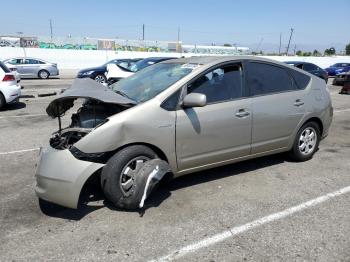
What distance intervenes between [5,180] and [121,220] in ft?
6.80

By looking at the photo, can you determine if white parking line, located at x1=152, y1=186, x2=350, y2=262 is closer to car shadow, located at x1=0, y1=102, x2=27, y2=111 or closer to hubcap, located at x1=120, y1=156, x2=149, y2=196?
hubcap, located at x1=120, y1=156, x2=149, y2=196

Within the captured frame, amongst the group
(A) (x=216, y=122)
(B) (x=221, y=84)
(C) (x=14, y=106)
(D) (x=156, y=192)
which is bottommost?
A: (C) (x=14, y=106)

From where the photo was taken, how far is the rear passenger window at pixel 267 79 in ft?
16.9

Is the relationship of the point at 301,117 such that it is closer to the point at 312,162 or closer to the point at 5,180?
the point at 312,162

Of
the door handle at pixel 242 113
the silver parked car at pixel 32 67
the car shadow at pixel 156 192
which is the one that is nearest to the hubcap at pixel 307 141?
the car shadow at pixel 156 192

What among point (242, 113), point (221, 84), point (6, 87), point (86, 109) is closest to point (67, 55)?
point (6, 87)

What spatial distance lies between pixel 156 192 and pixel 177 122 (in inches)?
37.7

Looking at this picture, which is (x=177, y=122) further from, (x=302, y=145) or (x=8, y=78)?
(x=8, y=78)

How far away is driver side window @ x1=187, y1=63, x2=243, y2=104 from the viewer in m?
4.68

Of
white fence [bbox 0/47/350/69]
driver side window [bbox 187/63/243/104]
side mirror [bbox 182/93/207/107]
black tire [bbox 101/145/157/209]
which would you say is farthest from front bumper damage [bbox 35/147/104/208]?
white fence [bbox 0/47/350/69]

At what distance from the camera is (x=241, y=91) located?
4984 mm

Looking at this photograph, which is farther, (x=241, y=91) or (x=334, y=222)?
(x=241, y=91)

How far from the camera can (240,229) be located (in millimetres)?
3807

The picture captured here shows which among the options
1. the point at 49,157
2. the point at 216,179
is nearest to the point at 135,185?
the point at 49,157
